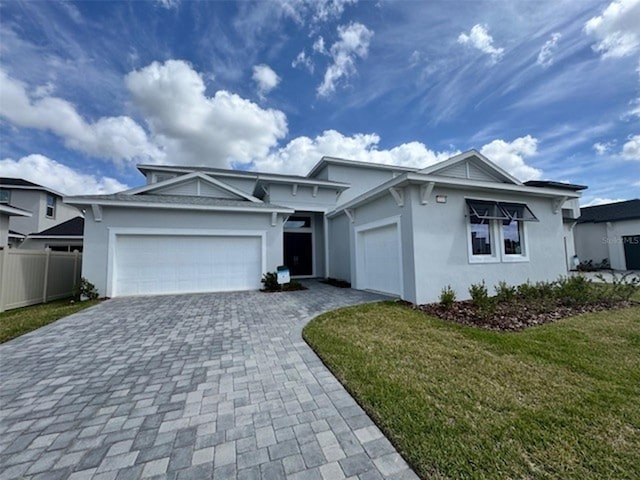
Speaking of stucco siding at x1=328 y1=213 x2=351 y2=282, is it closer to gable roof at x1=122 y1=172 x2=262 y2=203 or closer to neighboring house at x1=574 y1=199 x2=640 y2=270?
gable roof at x1=122 y1=172 x2=262 y2=203

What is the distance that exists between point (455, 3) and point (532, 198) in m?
6.63

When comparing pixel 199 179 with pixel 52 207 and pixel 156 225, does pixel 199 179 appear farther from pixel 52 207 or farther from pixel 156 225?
pixel 52 207

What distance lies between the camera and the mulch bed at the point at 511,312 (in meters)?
5.66

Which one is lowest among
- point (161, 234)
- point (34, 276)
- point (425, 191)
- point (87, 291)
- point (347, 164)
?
Answer: point (87, 291)

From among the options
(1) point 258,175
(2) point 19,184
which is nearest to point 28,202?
(2) point 19,184

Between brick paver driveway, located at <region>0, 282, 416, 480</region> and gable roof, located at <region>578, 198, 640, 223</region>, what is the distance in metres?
24.5

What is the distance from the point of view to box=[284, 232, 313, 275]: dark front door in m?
15.4

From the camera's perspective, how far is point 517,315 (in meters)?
6.18

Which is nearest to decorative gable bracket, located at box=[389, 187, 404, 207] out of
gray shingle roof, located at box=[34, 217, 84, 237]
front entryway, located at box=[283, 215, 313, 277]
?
front entryway, located at box=[283, 215, 313, 277]

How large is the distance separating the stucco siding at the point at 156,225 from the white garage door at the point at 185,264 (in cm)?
37

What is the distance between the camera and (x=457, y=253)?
7996 millimetres

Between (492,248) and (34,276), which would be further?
(34,276)

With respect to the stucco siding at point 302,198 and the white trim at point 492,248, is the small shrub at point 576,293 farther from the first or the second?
the stucco siding at point 302,198

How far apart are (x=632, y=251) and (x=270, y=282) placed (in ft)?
77.4
